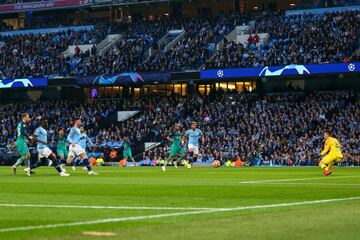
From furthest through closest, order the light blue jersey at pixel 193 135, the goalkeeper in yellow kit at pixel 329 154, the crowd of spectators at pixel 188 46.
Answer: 1. the crowd of spectators at pixel 188 46
2. the light blue jersey at pixel 193 135
3. the goalkeeper in yellow kit at pixel 329 154

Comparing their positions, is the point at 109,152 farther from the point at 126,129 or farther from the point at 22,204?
the point at 22,204

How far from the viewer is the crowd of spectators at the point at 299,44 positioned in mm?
57406

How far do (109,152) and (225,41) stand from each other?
43.3 feet

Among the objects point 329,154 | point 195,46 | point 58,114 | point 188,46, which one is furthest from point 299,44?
point 329,154

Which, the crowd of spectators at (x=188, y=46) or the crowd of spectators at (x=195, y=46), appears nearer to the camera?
the crowd of spectators at (x=188, y=46)

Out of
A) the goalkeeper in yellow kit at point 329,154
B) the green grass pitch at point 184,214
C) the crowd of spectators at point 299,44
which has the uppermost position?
the crowd of spectators at point 299,44

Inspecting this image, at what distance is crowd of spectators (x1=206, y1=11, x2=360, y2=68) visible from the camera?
57406 mm

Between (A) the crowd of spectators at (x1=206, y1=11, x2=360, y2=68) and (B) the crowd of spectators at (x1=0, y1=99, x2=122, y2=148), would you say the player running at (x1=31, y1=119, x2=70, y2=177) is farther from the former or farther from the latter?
(B) the crowd of spectators at (x1=0, y1=99, x2=122, y2=148)

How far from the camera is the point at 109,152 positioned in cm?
5931

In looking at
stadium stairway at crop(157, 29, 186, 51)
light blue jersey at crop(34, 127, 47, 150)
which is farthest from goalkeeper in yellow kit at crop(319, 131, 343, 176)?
stadium stairway at crop(157, 29, 186, 51)

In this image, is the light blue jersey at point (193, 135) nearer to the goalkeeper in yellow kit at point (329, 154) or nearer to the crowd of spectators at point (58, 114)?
the goalkeeper in yellow kit at point (329, 154)

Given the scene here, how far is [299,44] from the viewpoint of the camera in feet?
196

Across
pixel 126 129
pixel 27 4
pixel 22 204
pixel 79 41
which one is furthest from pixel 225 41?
pixel 22 204

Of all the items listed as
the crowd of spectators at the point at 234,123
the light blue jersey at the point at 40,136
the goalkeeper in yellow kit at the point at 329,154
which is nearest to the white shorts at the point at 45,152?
the light blue jersey at the point at 40,136
